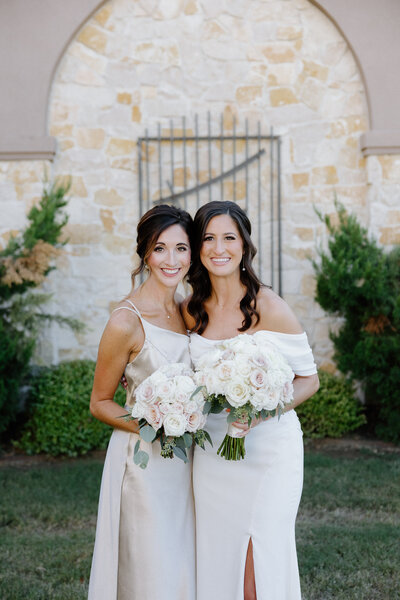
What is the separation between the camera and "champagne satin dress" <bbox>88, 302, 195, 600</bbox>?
103 inches

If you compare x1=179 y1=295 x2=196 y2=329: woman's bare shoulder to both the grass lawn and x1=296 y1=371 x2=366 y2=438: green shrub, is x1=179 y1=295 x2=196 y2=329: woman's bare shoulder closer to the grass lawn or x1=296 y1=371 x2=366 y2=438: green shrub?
the grass lawn

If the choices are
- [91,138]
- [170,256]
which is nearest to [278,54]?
[91,138]

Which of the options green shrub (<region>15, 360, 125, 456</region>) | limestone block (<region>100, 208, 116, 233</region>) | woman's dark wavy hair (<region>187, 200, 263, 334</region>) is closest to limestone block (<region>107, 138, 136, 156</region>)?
limestone block (<region>100, 208, 116, 233</region>)

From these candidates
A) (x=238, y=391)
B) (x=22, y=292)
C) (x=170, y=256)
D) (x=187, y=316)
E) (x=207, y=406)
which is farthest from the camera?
(x=22, y=292)

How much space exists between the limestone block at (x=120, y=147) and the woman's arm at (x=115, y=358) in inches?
192

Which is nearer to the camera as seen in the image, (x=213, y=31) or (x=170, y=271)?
(x=170, y=271)

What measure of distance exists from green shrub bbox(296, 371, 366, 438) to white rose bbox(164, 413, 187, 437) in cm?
447

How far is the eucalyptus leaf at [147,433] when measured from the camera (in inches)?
93.6

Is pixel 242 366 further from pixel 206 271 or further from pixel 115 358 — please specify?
pixel 206 271

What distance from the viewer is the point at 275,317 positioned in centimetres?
288

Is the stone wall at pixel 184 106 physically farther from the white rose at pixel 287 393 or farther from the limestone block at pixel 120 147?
the white rose at pixel 287 393

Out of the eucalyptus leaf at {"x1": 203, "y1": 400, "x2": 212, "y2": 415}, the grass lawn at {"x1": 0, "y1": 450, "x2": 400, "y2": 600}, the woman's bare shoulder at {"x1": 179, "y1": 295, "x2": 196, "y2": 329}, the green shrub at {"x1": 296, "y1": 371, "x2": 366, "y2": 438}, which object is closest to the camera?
the eucalyptus leaf at {"x1": 203, "y1": 400, "x2": 212, "y2": 415}

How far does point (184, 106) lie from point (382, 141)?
2300 millimetres

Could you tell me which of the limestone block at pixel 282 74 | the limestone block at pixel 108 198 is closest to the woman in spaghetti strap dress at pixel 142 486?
the limestone block at pixel 108 198
